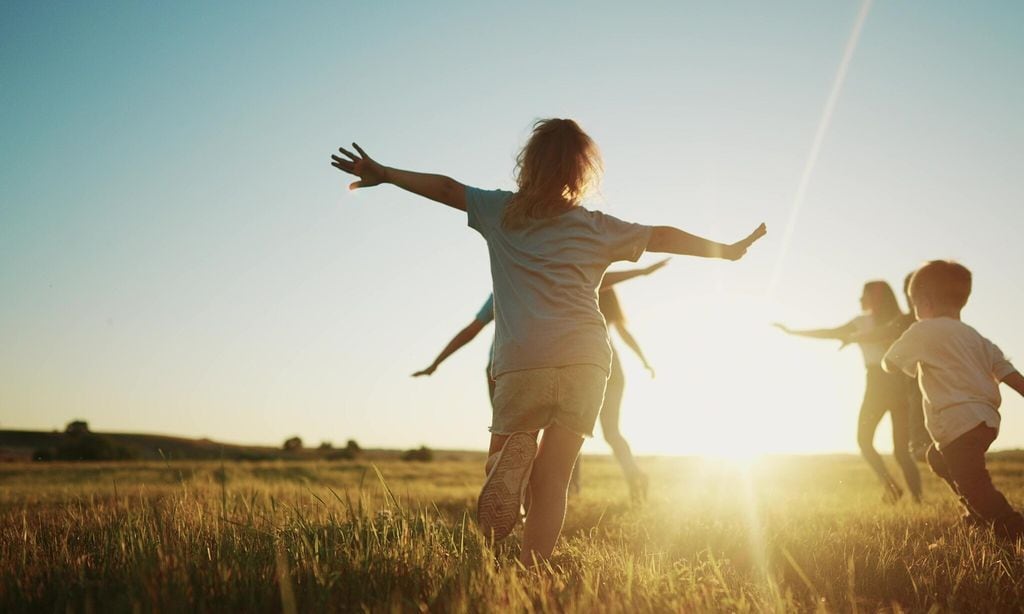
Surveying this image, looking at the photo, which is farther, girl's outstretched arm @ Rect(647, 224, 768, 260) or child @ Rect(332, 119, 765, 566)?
girl's outstretched arm @ Rect(647, 224, 768, 260)

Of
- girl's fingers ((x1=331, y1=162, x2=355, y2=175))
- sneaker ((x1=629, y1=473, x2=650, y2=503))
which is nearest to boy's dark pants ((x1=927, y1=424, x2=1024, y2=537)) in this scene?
sneaker ((x1=629, y1=473, x2=650, y2=503))

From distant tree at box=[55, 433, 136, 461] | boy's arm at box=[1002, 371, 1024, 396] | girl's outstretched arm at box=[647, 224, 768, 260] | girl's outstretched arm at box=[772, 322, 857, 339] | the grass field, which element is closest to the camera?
the grass field

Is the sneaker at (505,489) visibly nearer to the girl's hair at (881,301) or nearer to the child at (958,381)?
the child at (958,381)

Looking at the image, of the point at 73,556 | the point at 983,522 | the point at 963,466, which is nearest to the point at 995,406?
the point at 963,466

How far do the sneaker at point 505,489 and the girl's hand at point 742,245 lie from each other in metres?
1.67

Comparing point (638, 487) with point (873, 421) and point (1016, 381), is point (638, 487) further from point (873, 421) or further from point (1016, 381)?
point (1016, 381)

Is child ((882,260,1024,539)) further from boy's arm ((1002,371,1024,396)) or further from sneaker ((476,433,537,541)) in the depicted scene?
sneaker ((476,433,537,541))

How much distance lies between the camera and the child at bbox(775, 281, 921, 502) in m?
8.50

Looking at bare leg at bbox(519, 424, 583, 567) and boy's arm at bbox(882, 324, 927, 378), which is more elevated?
boy's arm at bbox(882, 324, 927, 378)

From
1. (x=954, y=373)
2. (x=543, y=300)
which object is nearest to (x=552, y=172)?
(x=543, y=300)

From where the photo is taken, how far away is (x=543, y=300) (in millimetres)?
3801

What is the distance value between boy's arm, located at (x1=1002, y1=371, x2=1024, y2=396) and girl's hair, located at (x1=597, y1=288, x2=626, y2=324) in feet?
13.0

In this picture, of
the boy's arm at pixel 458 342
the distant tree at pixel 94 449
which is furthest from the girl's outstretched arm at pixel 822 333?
the distant tree at pixel 94 449

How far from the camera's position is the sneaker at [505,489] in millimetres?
3588
